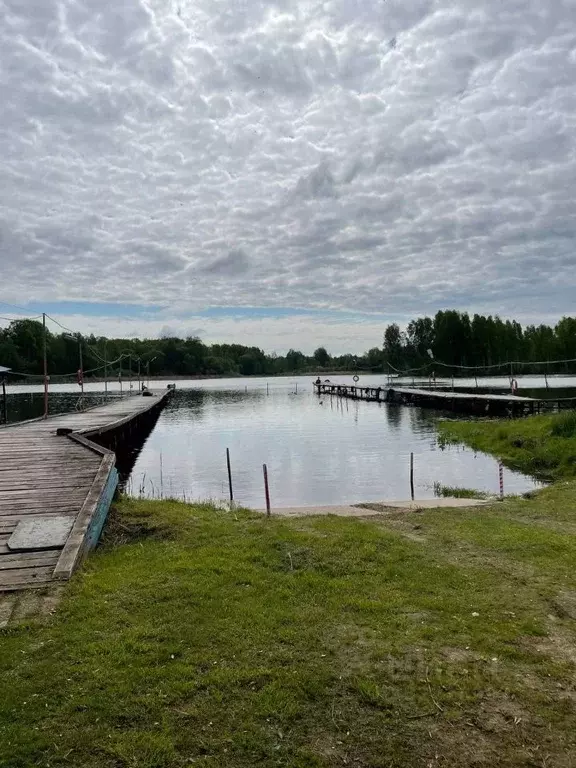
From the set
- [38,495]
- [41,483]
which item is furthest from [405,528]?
[41,483]

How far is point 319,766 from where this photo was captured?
328cm

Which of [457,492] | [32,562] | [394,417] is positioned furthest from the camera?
[394,417]

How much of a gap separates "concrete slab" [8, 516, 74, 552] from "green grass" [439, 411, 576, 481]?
50.1ft

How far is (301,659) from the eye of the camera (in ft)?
14.6

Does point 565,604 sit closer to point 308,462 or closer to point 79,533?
point 79,533

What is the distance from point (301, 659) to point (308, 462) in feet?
61.9


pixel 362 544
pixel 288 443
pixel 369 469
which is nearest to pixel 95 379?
pixel 288 443

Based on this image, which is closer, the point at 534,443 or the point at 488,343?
the point at 534,443

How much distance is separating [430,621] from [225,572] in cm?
236

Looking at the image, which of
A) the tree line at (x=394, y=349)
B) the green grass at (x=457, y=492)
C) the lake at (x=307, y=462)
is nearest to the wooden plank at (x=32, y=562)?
the lake at (x=307, y=462)

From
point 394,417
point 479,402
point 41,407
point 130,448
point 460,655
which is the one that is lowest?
point 394,417

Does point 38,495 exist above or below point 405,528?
above

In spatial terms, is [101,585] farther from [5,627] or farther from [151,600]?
[5,627]

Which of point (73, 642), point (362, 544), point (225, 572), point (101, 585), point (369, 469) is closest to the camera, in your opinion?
point (73, 642)
